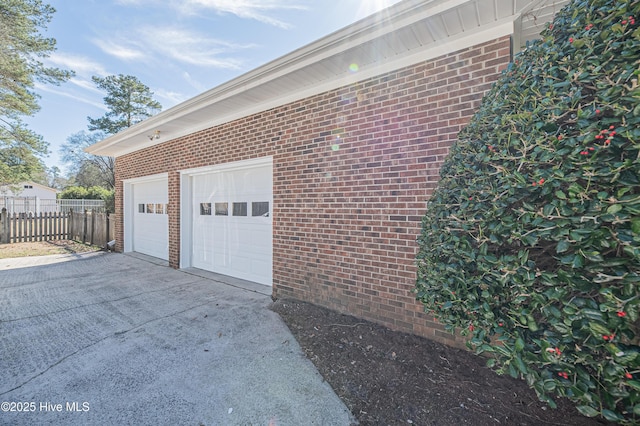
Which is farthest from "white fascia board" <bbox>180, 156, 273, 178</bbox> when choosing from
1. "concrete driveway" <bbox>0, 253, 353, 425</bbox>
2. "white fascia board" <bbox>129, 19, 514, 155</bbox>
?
"concrete driveway" <bbox>0, 253, 353, 425</bbox>

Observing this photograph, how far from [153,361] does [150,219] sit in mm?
6563

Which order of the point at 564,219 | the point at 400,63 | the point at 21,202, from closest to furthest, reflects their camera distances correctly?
the point at 564,219 < the point at 400,63 < the point at 21,202

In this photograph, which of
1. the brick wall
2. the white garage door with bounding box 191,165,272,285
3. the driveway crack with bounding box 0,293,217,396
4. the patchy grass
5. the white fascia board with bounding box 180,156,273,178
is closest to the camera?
the driveway crack with bounding box 0,293,217,396

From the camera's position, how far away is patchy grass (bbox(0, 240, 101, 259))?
8781 mm

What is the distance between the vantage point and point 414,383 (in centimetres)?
247

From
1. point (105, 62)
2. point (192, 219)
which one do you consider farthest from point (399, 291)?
point (105, 62)

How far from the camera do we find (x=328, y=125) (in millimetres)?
4164

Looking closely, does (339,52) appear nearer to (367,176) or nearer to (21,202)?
(367,176)

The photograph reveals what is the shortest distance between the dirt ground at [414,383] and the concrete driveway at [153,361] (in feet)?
0.67

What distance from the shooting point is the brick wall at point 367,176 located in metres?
3.17

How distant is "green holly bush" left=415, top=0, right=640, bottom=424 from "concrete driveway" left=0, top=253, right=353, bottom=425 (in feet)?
4.79

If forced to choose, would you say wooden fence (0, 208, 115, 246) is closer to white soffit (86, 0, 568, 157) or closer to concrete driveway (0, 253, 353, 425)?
concrete driveway (0, 253, 353, 425)

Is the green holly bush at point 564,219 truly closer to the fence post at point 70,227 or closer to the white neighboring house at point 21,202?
the fence post at point 70,227

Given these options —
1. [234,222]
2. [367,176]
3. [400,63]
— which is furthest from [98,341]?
[400,63]
